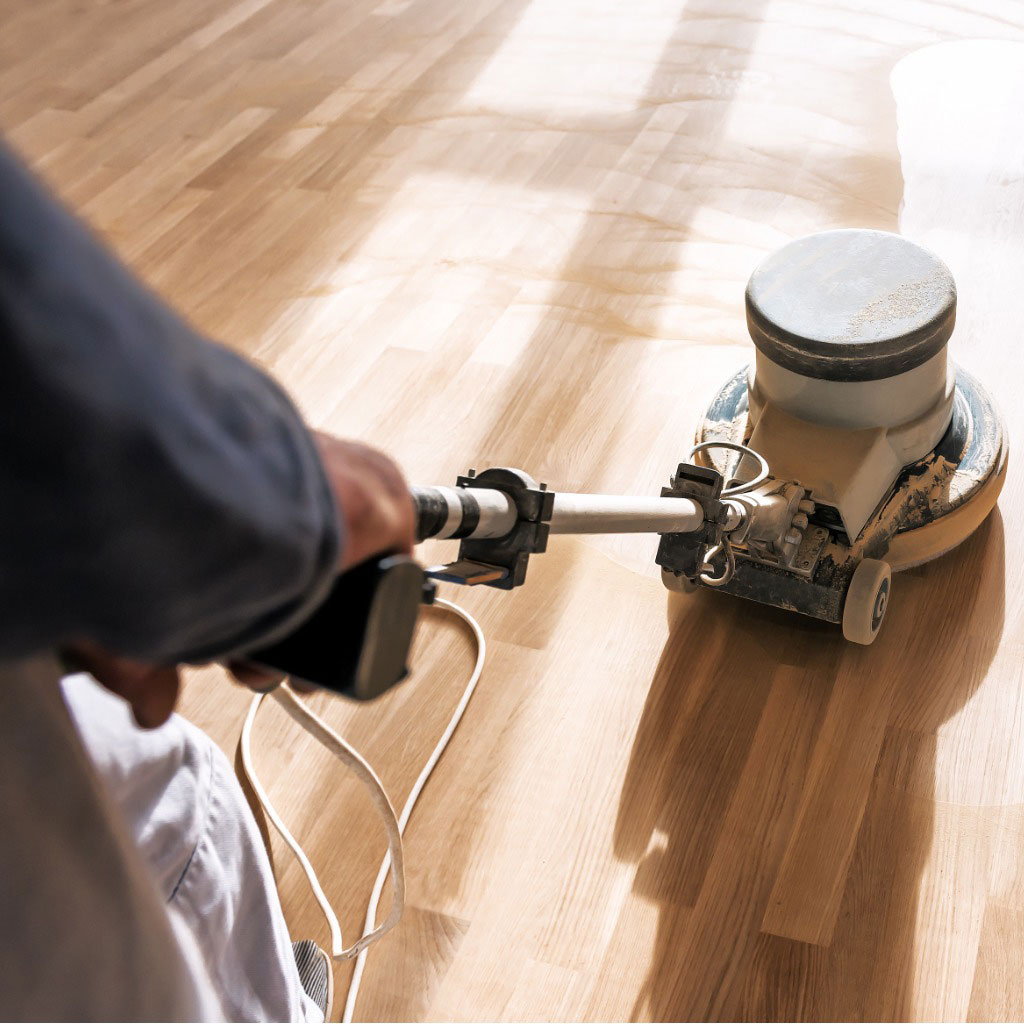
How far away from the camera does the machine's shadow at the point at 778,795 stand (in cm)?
108

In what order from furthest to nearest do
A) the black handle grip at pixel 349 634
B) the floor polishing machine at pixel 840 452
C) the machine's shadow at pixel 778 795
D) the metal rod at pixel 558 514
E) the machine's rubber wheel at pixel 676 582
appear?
the machine's rubber wheel at pixel 676 582
the floor polishing machine at pixel 840 452
the machine's shadow at pixel 778 795
the metal rod at pixel 558 514
the black handle grip at pixel 349 634

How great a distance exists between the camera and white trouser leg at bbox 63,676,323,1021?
796 millimetres

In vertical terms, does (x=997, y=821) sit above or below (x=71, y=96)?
below

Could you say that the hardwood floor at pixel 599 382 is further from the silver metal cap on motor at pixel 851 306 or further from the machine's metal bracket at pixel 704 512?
the silver metal cap on motor at pixel 851 306

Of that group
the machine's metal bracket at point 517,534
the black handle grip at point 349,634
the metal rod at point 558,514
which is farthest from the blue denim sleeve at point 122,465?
the machine's metal bracket at point 517,534

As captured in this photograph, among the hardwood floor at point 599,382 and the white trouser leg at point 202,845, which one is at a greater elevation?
the white trouser leg at point 202,845

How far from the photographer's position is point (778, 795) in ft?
4.05

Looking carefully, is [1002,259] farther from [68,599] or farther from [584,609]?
[68,599]

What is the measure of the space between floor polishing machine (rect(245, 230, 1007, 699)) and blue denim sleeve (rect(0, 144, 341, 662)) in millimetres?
717

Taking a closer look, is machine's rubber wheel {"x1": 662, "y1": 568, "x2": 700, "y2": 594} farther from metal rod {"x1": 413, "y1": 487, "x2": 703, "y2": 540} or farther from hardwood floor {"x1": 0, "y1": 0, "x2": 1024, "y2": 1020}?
metal rod {"x1": 413, "y1": 487, "x2": 703, "y2": 540}

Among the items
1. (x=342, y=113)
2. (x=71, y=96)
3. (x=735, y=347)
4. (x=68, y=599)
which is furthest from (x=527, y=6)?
(x=68, y=599)

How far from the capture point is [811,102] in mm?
2463

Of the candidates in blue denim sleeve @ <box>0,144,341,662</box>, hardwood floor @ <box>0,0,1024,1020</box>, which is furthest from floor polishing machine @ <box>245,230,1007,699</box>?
blue denim sleeve @ <box>0,144,341,662</box>

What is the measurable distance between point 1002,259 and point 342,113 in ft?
5.03
